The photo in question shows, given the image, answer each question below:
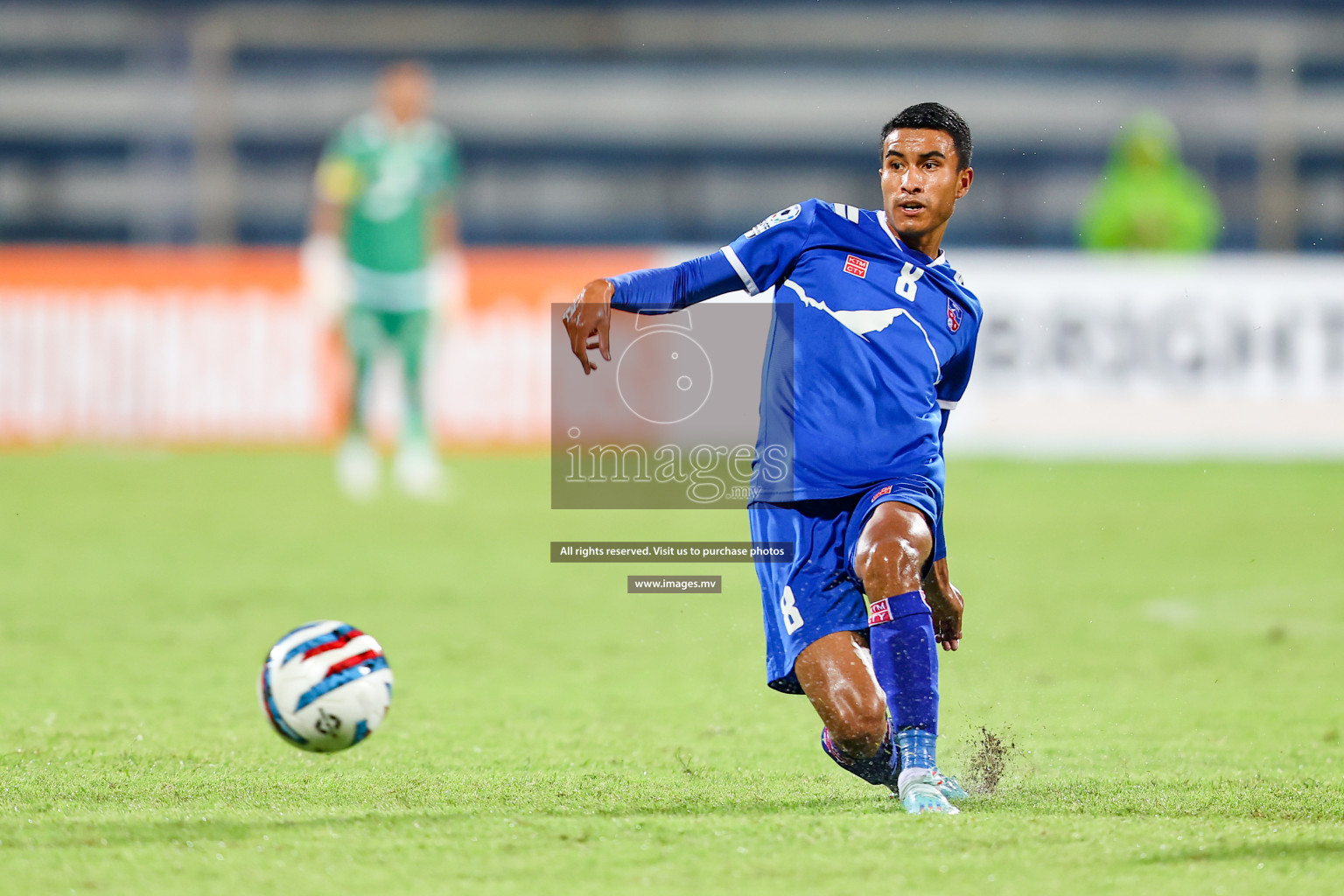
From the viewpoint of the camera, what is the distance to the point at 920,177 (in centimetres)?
401

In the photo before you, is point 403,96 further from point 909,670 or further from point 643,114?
point 643,114

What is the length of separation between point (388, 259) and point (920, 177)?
8.22 meters

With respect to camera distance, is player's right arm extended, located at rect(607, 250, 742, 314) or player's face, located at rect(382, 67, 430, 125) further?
player's face, located at rect(382, 67, 430, 125)

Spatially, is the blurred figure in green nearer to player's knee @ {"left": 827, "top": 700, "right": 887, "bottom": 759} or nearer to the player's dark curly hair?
the player's dark curly hair

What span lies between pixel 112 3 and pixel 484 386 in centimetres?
1156

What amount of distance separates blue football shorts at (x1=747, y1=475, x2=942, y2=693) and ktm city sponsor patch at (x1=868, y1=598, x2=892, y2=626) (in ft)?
0.66

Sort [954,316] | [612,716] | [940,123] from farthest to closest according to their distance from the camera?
[612,716], [954,316], [940,123]

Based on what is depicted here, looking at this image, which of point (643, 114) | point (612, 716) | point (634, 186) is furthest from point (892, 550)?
point (643, 114)

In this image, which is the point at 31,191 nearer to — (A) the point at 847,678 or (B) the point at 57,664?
(B) the point at 57,664

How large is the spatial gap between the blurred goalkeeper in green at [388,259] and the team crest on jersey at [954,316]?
760 centimetres

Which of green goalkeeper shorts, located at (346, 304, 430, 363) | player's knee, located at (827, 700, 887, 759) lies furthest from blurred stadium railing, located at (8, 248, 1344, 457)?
player's knee, located at (827, 700, 887, 759)

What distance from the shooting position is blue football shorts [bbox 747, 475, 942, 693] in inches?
157

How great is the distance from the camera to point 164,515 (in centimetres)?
1006

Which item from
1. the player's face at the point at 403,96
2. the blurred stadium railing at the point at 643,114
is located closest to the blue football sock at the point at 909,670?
the player's face at the point at 403,96
